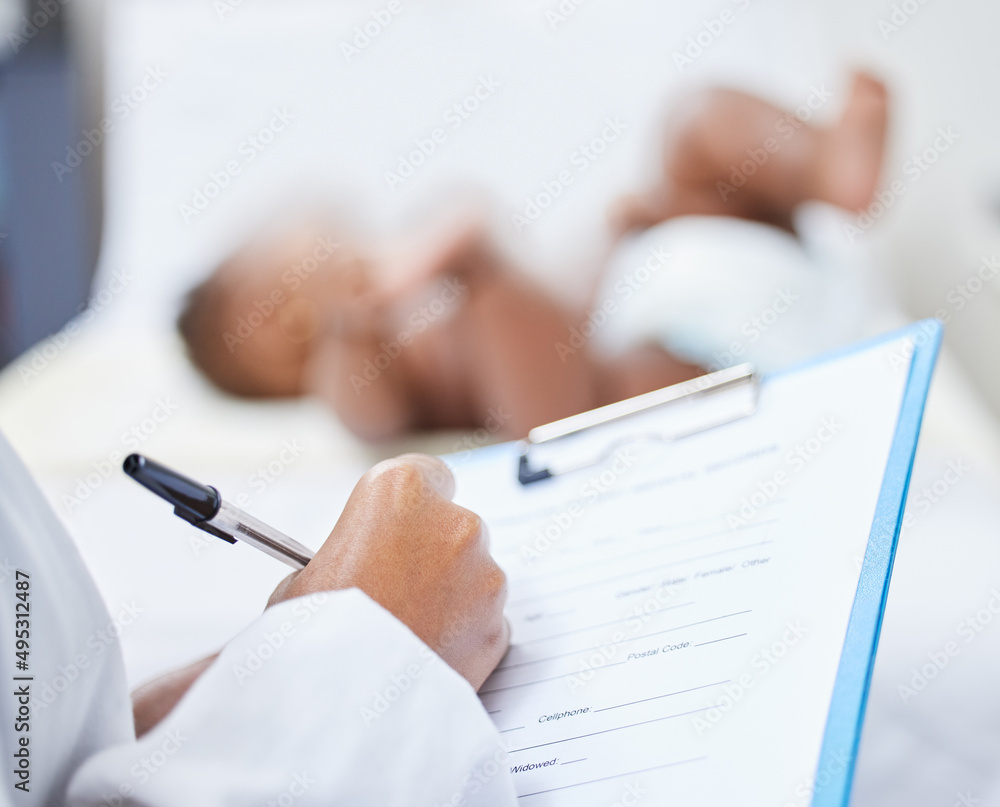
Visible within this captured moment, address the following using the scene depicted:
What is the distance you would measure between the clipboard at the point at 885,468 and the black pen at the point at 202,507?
7.8 inches

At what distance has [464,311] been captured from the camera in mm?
1083

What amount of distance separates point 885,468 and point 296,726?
29cm

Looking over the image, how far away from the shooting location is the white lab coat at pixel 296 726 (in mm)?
288

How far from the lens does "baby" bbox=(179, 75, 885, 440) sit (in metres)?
1.05

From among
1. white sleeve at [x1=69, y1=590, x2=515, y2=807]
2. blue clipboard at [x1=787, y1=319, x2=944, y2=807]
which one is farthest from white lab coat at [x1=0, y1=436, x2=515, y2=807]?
blue clipboard at [x1=787, y1=319, x2=944, y2=807]

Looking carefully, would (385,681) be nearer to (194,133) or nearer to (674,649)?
(674,649)

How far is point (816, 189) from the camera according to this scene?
115 cm

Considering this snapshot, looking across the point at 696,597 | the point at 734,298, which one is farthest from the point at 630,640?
the point at 734,298

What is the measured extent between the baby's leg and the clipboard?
0.73 meters

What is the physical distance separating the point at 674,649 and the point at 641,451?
175 millimetres

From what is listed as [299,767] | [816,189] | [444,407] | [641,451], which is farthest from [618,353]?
[299,767]

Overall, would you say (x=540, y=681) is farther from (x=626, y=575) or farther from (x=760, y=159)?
(x=760, y=159)

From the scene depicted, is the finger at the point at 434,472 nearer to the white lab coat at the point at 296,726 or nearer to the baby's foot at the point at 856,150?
the white lab coat at the point at 296,726

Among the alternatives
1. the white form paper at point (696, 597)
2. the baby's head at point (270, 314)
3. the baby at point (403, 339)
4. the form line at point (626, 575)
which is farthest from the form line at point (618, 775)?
the baby's head at point (270, 314)
